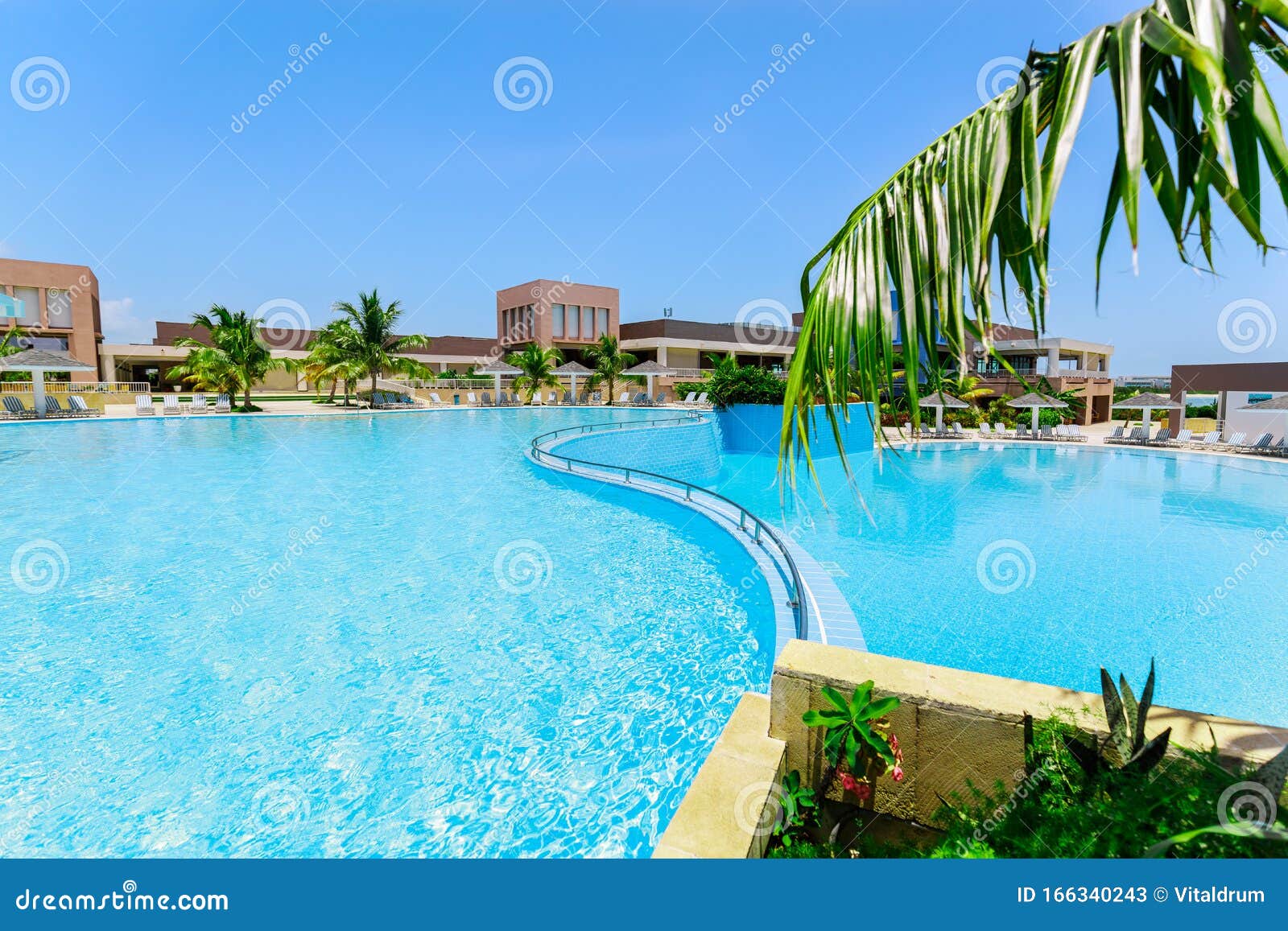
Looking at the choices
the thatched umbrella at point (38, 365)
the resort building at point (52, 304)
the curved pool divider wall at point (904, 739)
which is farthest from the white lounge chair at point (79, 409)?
the curved pool divider wall at point (904, 739)

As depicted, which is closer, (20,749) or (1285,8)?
(1285,8)

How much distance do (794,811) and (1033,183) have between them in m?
2.41

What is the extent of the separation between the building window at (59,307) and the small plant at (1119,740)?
49089 millimetres

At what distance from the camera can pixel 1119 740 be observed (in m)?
1.99

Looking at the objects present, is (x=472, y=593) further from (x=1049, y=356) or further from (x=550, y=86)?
(x=1049, y=356)

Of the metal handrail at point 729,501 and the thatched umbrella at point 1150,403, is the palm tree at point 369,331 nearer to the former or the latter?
the metal handrail at point 729,501

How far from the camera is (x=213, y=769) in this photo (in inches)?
148

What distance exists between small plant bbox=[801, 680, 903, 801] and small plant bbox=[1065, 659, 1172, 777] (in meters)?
0.61

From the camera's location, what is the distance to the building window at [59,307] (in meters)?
34.2

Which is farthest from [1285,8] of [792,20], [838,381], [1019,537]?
[1019,537]

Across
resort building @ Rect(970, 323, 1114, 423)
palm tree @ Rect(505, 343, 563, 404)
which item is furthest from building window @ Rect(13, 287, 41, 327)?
resort building @ Rect(970, 323, 1114, 423)

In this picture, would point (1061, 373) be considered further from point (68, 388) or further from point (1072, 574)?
point (68, 388)

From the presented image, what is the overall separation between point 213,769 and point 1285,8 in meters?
5.62

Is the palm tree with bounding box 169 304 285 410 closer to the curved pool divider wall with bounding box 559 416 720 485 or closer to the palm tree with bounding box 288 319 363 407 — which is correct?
the palm tree with bounding box 288 319 363 407
